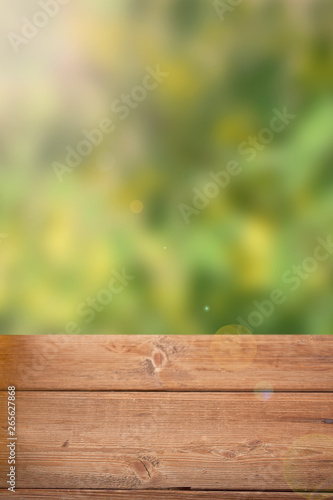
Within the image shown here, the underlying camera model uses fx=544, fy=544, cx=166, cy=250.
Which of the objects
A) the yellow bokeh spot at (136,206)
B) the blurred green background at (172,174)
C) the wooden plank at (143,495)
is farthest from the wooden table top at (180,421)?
the yellow bokeh spot at (136,206)

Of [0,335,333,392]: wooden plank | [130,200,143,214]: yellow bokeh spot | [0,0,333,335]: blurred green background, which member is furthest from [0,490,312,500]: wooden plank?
[130,200,143,214]: yellow bokeh spot

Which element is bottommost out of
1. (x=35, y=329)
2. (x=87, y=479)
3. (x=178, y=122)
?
(x=87, y=479)

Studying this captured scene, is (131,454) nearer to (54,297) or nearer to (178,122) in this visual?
(54,297)

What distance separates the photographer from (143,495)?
3.34ft

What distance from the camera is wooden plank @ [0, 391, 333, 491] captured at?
1013 mm

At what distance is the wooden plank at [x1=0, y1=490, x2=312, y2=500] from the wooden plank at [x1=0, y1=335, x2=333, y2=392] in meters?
0.19

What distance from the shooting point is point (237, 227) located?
1171 millimetres

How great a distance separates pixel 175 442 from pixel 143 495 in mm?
114

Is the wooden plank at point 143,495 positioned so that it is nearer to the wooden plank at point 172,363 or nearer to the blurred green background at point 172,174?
the wooden plank at point 172,363

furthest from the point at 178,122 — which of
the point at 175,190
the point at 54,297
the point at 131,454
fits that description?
the point at 131,454

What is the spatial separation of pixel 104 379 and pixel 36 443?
177 mm

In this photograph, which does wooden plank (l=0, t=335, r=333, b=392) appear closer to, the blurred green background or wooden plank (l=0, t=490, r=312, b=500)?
the blurred green background

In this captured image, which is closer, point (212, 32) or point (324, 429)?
point (324, 429)

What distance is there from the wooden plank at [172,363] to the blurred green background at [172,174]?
0.29ft
